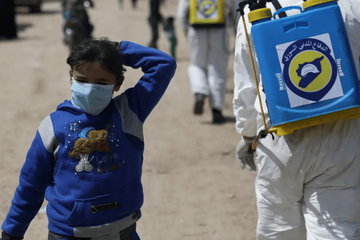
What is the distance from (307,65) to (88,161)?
1.01 m

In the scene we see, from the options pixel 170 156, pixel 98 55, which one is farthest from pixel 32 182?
pixel 170 156

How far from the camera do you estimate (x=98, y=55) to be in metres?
2.32

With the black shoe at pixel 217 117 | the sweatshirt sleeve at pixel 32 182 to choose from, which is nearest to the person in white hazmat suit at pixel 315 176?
the sweatshirt sleeve at pixel 32 182

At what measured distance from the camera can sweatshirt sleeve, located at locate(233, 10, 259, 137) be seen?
2.69 metres

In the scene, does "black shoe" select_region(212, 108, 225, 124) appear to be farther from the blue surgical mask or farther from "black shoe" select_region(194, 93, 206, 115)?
the blue surgical mask

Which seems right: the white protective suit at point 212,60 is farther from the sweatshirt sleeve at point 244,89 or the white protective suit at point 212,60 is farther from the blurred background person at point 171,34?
the blurred background person at point 171,34

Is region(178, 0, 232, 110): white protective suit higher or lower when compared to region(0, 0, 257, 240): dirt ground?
higher

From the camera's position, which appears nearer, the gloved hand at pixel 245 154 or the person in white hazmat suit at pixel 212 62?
the gloved hand at pixel 245 154

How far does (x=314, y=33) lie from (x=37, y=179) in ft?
4.37

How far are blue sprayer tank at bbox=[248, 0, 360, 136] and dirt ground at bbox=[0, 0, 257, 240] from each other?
6.42 ft

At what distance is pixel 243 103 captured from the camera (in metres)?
2.81

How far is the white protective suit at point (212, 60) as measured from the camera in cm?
712

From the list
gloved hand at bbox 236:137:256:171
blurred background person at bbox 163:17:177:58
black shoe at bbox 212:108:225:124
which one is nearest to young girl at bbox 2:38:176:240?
gloved hand at bbox 236:137:256:171

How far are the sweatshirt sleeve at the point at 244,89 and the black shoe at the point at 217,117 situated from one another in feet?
14.3
